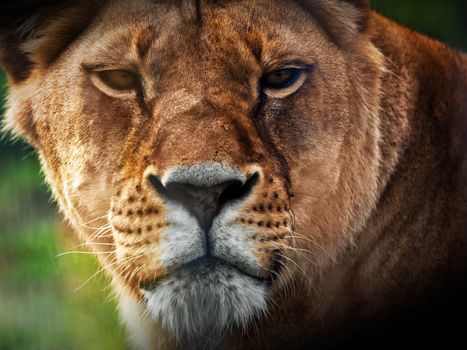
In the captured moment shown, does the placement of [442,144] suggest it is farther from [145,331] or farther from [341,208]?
[145,331]

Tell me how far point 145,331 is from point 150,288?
46 cm

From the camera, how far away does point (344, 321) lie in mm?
1832

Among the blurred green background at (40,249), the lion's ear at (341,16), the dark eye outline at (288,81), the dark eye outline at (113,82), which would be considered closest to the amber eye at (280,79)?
the dark eye outline at (288,81)

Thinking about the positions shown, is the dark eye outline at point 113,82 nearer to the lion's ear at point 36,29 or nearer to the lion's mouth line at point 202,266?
the lion's ear at point 36,29

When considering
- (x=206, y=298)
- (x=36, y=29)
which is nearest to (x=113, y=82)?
(x=36, y=29)

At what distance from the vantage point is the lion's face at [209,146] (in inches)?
60.0

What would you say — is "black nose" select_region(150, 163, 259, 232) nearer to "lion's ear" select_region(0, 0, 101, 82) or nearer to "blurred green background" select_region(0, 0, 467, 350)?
"lion's ear" select_region(0, 0, 101, 82)

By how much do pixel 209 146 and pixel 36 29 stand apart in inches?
21.5

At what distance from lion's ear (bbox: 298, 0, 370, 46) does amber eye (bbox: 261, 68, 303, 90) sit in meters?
0.15

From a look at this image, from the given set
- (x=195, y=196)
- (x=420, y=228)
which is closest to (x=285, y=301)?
(x=420, y=228)

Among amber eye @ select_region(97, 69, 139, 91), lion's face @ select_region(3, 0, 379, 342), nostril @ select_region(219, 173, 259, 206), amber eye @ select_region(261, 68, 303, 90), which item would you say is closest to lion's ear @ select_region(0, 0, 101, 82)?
lion's face @ select_region(3, 0, 379, 342)

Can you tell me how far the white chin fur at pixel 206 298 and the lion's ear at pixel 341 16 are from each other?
1.90 feet

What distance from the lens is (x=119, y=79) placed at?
168 cm

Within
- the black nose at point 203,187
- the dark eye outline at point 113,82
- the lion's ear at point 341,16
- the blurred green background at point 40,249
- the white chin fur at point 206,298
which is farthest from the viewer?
the blurred green background at point 40,249
